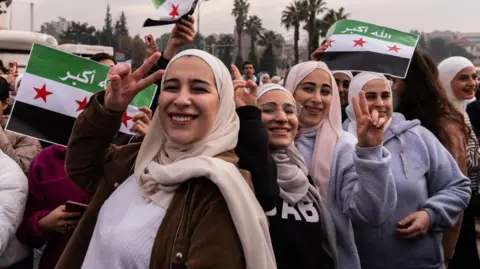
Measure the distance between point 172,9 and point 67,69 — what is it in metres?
0.80

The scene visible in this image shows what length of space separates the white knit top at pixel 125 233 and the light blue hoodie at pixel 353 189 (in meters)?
1.07

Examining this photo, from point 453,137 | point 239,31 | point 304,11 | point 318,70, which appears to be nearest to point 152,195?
point 318,70

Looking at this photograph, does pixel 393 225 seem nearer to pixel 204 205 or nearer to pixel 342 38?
pixel 204 205

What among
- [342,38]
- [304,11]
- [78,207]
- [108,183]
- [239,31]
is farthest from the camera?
[239,31]

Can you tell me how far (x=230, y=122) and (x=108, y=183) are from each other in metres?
0.66

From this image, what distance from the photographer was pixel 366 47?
169 inches

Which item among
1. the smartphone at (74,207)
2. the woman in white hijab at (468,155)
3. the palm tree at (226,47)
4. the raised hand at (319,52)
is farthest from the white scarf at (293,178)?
the palm tree at (226,47)

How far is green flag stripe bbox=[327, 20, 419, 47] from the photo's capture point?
13.9ft

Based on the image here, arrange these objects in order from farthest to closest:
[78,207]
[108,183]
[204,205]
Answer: [78,207] < [108,183] < [204,205]

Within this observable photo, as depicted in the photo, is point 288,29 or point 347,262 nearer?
point 347,262

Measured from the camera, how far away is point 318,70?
3262 mm

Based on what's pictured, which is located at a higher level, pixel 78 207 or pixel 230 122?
pixel 230 122

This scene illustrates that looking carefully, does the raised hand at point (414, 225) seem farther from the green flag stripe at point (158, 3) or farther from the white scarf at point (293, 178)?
the green flag stripe at point (158, 3)

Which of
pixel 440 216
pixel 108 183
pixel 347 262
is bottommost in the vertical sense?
pixel 347 262
